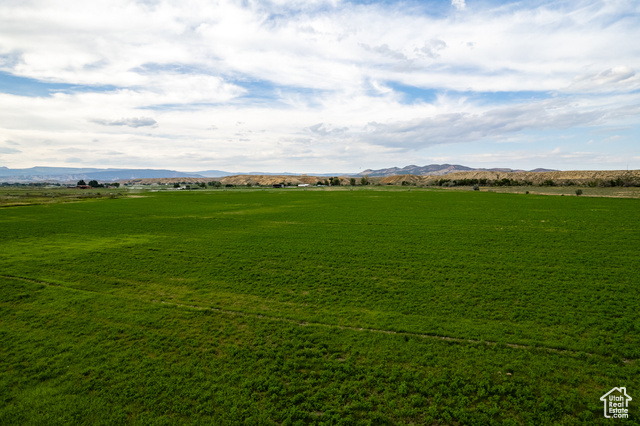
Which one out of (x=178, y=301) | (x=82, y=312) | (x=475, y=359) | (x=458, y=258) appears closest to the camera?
(x=475, y=359)

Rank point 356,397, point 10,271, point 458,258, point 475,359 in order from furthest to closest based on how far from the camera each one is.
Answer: point 458,258
point 10,271
point 475,359
point 356,397

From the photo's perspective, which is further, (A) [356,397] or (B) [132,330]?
(B) [132,330]

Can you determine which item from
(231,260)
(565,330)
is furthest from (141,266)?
(565,330)

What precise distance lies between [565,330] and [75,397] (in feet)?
53.7

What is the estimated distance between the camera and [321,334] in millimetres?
11453

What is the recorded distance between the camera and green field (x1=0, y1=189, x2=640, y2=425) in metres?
8.09

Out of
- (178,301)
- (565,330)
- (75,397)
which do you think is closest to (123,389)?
(75,397)

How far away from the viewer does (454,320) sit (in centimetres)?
1222

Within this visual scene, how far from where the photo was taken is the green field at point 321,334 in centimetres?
809

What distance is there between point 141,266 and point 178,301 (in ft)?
24.3

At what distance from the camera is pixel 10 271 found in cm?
1903

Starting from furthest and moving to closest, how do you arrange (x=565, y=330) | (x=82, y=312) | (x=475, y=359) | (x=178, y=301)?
(x=178, y=301) → (x=82, y=312) → (x=565, y=330) → (x=475, y=359)

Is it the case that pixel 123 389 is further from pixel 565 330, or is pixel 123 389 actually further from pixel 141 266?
pixel 565 330

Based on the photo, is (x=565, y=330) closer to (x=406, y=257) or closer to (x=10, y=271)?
(x=406, y=257)
